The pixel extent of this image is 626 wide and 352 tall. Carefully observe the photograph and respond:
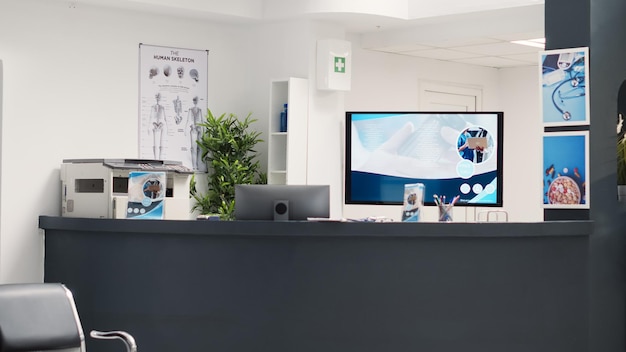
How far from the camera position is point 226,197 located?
26.8 feet

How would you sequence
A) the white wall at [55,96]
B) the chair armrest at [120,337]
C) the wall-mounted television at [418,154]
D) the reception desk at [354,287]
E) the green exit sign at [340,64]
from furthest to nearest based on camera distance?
the wall-mounted television at [418,154]
the green exit sign at [340,64]
the white wall at [55,96]
the reception desk at [354,287]
the chair armrest at [120,337]

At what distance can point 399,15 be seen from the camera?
8.34 m

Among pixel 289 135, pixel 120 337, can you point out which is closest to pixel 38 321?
pixel 120 337

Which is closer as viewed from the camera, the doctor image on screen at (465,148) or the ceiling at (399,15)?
the ceiling at (399,15)

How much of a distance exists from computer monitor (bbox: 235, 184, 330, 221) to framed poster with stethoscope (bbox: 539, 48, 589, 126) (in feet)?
5.34

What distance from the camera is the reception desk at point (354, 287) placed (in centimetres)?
549

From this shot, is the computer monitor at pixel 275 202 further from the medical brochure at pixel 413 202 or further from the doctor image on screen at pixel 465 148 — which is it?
the doctor image on screen at pixel 465 148

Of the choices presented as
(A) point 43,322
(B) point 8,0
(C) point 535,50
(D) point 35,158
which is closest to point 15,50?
(B) point 8,0

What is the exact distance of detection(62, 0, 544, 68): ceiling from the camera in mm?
7844

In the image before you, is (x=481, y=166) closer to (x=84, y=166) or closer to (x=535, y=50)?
(x=535, y=50)

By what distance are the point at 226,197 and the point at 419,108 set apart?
2.57m

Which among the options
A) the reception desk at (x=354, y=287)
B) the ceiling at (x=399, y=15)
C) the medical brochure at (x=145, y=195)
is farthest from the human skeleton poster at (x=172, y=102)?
the reception desk at (x=354, y=287)

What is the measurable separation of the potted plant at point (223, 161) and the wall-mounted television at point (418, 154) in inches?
34.5

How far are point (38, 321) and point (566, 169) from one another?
130 inches
